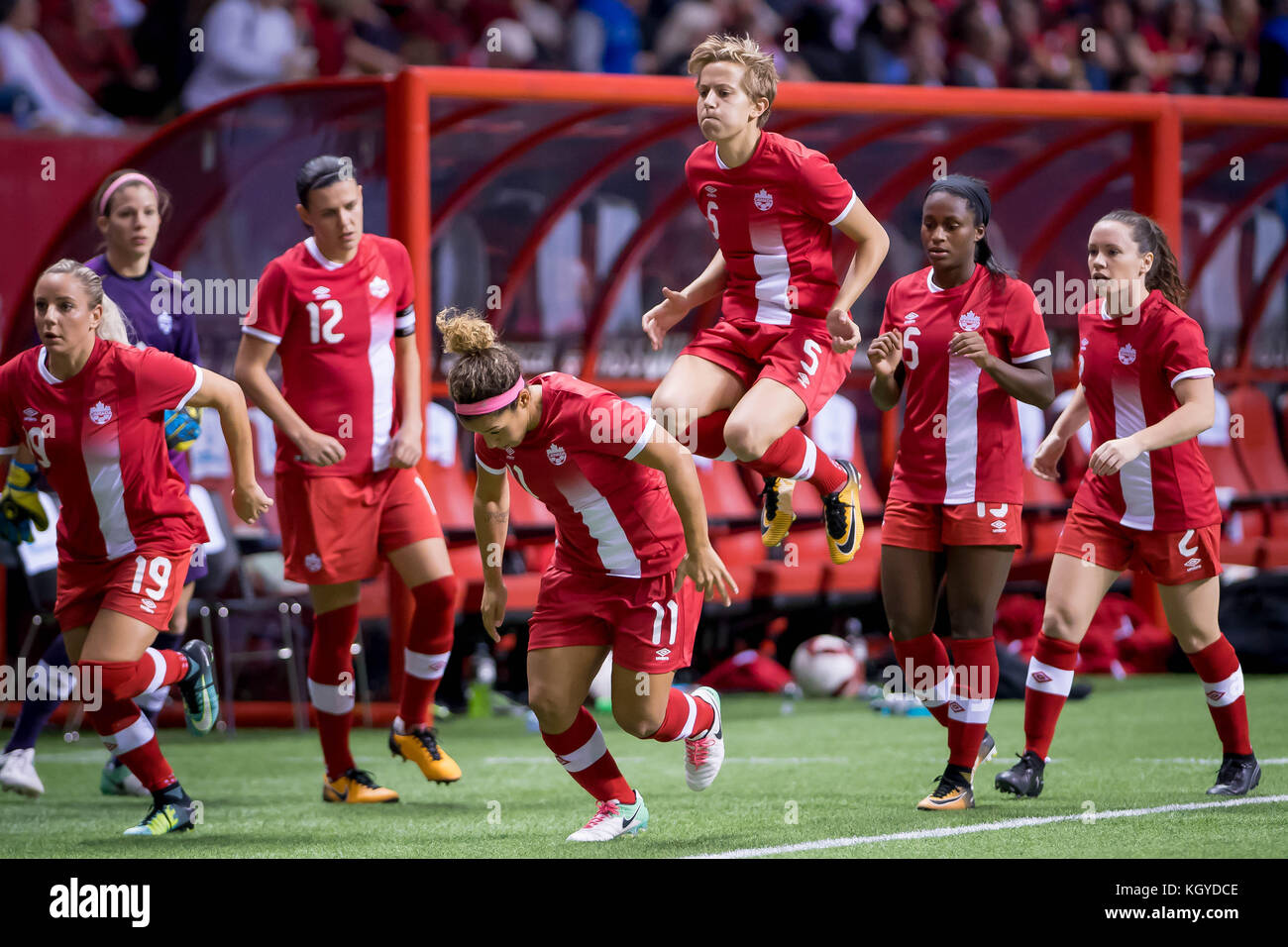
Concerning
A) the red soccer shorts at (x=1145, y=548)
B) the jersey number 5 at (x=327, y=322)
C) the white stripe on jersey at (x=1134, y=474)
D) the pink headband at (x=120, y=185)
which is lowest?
the red soccer shorts at (x=1145, y=548)

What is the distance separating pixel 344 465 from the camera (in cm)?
635

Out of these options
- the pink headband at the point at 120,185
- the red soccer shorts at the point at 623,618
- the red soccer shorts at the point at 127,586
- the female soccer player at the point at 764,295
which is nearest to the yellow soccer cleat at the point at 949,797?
the female soccer player at the point at 764,295

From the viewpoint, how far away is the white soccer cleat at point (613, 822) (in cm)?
519

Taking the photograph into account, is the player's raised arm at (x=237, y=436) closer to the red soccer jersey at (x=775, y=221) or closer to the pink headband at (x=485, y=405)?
the pink headband at (x=485, y=405)

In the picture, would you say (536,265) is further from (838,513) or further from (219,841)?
(219,841)

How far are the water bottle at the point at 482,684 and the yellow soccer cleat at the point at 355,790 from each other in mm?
2966

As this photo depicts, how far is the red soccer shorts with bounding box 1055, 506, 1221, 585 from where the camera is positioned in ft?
19.2

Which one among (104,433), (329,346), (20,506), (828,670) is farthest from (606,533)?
(828,670)

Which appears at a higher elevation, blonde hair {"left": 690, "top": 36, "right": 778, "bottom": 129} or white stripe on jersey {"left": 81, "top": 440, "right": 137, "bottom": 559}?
blonde hair {"left": 690, "top": 36, "right": 778, "bottom": 129}

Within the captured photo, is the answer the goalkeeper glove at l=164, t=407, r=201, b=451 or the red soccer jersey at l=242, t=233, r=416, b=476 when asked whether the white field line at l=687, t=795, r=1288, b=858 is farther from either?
the goalkeeper glove at l=164, t=407, r=201, b=451

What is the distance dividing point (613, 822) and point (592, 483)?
1012mm

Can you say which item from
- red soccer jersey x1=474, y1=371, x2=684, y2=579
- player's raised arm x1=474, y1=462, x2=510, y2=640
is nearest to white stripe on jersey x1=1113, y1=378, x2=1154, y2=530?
red soccer jersey x1=474, y1=371, x2=684, y2=579
